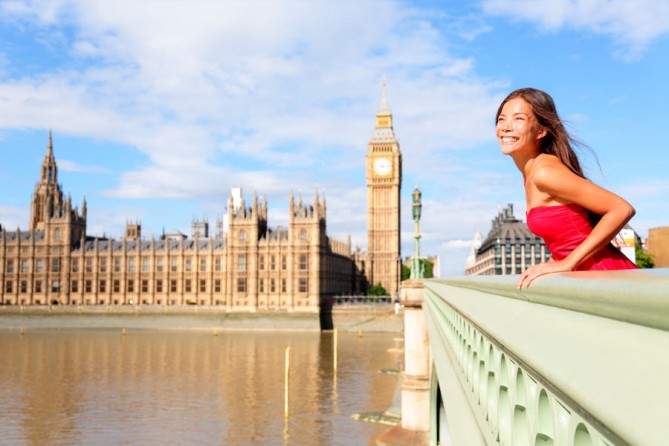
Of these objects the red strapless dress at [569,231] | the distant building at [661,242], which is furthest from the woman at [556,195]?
the distant building at [661,242]

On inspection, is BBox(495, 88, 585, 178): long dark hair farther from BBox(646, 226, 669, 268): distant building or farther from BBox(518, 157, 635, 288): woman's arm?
BBox(646, 226, 669, 268): distant building

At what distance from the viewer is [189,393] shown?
37.3m

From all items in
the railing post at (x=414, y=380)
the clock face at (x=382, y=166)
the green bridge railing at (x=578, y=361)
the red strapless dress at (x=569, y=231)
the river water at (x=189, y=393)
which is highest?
the clock face at (x=382, y=166)

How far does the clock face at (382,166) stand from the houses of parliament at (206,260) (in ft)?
0.76

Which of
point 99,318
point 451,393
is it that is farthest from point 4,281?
point 451,393

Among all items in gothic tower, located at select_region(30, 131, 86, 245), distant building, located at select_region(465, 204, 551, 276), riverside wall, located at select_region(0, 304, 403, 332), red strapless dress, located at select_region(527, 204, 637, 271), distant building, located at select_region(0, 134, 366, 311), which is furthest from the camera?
distant building, located at select_region(465, 204, 551, 276)

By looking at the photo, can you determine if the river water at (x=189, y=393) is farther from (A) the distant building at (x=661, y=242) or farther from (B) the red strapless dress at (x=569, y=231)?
(B) the red strapless dress at (x=569, y=231)

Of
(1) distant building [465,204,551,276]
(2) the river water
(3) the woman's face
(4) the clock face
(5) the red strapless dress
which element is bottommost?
(2) the river water

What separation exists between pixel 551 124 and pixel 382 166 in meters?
118

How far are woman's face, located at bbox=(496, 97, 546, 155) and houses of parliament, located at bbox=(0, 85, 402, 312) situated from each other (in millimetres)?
87426

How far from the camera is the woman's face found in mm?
3924

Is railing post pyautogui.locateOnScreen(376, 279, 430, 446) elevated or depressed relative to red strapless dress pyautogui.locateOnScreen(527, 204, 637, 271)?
depressed

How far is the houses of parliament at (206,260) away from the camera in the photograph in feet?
311

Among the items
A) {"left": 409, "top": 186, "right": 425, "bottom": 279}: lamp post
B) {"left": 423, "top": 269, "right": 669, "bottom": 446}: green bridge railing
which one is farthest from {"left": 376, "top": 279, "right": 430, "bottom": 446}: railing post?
{"left": 423, "top": 269, "right": 669, "bottom": 446}: green bridge railing
